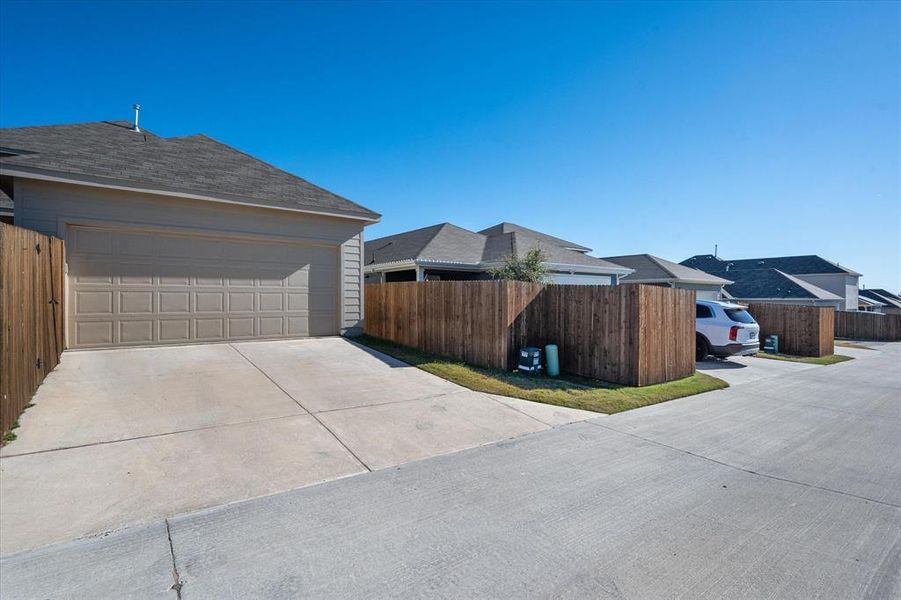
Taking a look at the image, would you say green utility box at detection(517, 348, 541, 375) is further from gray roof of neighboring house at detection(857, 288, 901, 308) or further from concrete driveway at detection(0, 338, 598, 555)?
gray roof of neighboring house at detection(857, 288, 901, 308)

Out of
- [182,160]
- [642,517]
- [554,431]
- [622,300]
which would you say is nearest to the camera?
[642,517]

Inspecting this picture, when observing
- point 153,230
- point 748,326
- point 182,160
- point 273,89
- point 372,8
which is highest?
point 372,8

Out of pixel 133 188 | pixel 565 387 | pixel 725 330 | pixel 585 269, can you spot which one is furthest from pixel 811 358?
pixel 133 188

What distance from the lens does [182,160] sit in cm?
1016

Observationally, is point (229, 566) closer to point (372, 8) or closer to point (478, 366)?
point (478, 366)

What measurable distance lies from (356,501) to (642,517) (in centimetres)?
222

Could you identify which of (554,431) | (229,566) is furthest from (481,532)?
(554,431)

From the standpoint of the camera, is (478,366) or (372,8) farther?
(372,8)

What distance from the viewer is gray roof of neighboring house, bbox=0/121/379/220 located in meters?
8.13

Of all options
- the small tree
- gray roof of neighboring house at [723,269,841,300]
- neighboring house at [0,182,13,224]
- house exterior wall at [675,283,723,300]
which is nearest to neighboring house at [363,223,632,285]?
the small tree

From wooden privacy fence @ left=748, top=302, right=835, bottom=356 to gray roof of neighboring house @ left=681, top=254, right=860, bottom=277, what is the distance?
26.8 metres

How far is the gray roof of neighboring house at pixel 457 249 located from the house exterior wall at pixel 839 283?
3304cm

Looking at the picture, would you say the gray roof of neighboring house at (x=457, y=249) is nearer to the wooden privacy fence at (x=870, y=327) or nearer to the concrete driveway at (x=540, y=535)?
the concrete driveway at (x=540, y=535)

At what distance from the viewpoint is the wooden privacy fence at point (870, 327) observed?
22203mm
